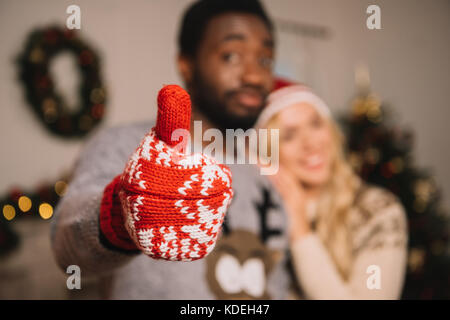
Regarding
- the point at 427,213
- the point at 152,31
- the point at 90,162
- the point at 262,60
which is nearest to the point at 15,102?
the point at 152,31

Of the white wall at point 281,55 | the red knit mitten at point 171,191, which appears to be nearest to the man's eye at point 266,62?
the red knit mitten at point 171,191

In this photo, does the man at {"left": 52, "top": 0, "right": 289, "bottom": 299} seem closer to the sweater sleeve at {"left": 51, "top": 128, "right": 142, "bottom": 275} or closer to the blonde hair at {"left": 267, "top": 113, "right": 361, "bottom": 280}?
the sweater sleeve at {"left": 51, "top": 128, "right": 142, "bottom": 275}

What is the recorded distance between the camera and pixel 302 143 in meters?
1.17

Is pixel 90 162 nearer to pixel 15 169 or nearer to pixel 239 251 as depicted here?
pixel 239 251

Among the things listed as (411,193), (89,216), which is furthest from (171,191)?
(411,193)

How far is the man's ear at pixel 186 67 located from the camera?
95cm

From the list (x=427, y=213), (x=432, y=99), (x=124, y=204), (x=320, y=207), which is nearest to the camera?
(x=124, y=204)

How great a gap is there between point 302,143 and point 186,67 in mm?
504

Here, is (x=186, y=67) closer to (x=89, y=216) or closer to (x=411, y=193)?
(x=89, y=216)

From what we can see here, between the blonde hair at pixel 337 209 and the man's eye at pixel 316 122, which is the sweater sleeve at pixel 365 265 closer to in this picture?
the blonde hair at pixel 337 209

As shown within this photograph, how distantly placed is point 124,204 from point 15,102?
1.45 meters
